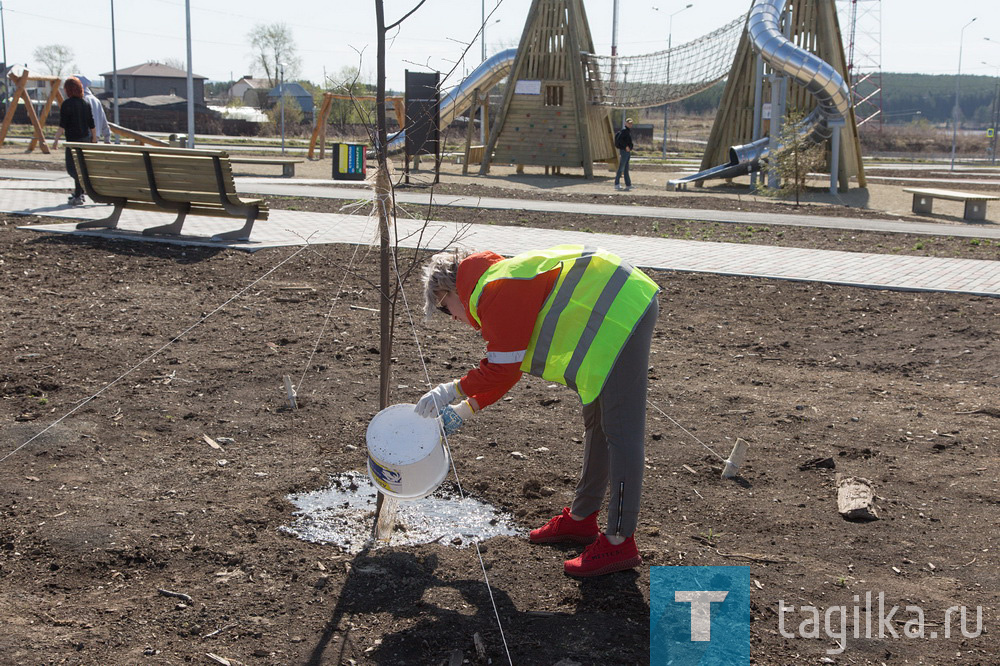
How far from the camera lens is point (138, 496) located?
3895 millimetres

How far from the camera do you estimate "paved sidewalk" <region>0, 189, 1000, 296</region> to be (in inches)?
341

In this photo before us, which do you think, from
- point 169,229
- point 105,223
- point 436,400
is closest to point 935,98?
point 169,229

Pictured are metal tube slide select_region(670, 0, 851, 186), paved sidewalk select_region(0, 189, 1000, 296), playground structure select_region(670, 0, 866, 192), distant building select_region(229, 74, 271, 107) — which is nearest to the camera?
paved sidewalk select_region(0, 189, 1000, 296)

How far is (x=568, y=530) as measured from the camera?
3.68 m

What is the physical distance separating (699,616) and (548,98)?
2524 cm

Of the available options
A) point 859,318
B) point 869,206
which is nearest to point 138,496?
point 859,318

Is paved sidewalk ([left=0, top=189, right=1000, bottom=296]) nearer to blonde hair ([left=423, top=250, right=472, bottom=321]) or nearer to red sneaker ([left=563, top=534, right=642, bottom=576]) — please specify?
blonde hair ([left=423, top=250, right=472, bottom=321])

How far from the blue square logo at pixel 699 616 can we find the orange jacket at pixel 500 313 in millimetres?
943

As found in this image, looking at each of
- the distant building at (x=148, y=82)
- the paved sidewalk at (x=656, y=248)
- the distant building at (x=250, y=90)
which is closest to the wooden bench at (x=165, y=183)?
the paved sidewalk at (x=656, y=248)

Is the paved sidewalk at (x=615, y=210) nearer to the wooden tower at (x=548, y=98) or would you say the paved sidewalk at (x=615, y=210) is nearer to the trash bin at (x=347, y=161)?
the trash bin at (x=347, y=161)

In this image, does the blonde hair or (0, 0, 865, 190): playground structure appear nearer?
the blonde hair

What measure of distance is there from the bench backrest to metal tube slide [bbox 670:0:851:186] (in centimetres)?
1357

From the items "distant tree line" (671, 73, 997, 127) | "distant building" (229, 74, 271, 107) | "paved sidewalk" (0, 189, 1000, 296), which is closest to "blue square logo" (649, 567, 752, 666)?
"paved sidewalk" (0, 189, 1000, 296)

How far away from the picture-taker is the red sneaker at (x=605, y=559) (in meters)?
3.38
